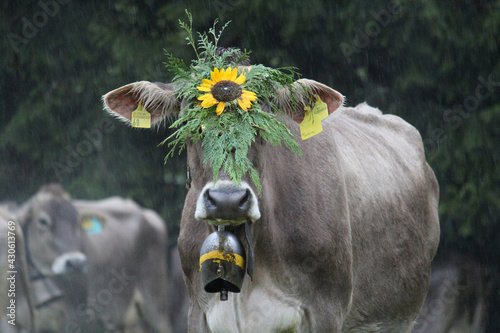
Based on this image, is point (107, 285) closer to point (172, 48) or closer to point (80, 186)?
point (80, 186)

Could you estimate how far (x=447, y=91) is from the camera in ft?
28.8

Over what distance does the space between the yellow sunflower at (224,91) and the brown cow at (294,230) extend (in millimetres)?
245

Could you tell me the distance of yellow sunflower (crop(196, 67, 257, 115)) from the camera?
368 centimetres

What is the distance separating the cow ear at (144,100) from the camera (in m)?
4.09

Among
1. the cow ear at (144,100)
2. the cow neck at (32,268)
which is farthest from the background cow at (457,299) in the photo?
the cow ear at (144,100)

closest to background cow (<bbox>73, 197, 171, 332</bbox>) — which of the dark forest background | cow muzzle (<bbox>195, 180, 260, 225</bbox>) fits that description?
the dark forest background

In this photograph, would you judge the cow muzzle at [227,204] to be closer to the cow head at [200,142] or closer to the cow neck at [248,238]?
the cow head at [200,142]

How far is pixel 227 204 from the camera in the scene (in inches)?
133

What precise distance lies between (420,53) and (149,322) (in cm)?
516

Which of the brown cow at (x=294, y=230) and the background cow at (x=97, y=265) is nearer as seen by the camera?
the brown cow at (x=294, y=230)

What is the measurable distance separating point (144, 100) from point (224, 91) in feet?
2.32

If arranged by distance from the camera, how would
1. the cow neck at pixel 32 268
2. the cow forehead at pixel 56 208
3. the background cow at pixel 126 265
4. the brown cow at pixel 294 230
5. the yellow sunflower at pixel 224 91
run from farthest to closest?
1. the background cow at pixel 126 265
2. the cow forehead at pixel 56 208
3. the cow neck at pixel 32 268
4. the brown cow at pixel 294 230
5. the yellow sunflower at pixel 224 91

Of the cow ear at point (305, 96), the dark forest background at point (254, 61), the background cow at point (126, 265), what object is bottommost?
the background cow at point (126, 265)

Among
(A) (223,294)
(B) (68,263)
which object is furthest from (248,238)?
(B) (68,263)
